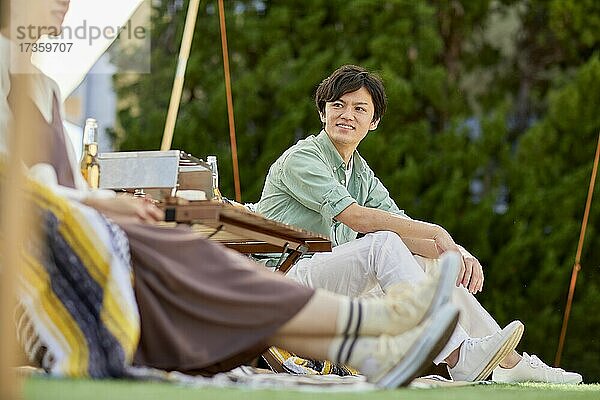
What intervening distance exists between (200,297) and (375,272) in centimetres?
101

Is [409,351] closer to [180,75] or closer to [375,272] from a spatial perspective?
[375,272]

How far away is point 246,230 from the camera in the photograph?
2420mm

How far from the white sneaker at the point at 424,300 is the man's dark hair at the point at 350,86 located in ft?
4.36

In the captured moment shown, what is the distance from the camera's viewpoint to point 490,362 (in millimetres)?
2721

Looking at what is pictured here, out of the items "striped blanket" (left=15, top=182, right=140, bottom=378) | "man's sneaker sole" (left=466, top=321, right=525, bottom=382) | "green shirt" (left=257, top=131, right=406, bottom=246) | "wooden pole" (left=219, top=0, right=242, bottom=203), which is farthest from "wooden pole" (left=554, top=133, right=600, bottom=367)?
"striped blanket" (left=15, top=182, right=140, bottom=378)

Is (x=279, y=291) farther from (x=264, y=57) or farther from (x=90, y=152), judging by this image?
(x=264, y=57)

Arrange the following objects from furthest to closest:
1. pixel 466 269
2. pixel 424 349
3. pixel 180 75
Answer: pixel 180 75 < pixel 466 269 < pixel 424 349

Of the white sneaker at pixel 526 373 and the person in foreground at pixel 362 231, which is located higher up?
the person in foreground at pixel 362 231

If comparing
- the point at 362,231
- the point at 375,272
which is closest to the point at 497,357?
the point at 375,272

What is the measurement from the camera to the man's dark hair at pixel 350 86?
3.18 m

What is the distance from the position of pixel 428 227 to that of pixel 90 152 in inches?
37.5

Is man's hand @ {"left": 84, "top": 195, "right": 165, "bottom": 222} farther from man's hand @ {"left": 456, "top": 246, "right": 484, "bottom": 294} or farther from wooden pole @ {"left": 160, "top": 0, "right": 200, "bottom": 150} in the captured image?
wooden pole @ {"left": 160, "top": 0, "right": 200, "bottom": 150}

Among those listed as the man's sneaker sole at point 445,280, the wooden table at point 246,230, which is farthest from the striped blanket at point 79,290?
the man's sneaker sole at point 445,280

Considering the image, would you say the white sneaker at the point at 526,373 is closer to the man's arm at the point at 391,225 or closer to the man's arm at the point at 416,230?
the man's arm at the point at 416,230
